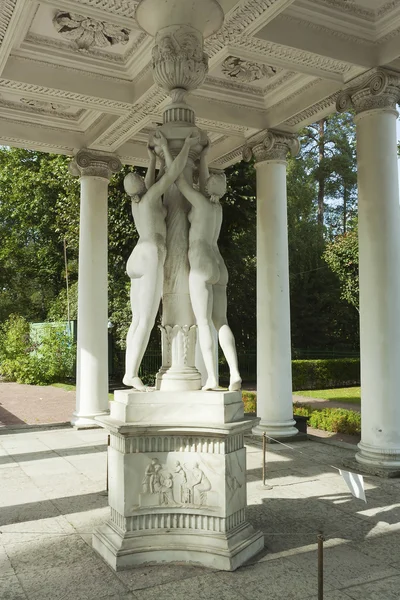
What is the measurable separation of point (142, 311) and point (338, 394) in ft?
73.4

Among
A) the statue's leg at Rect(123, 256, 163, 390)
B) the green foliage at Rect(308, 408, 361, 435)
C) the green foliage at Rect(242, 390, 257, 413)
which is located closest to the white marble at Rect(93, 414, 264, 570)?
the statue's leg at Rect(123, 256, 163, 390)

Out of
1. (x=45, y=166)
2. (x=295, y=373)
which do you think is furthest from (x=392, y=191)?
(x=45, y=166)

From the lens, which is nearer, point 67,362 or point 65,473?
point 65,473

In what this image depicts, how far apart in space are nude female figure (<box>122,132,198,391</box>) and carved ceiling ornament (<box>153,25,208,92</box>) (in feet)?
2.31

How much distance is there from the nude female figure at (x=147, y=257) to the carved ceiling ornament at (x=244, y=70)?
537 centimetres

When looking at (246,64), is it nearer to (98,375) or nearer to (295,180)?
(98,375)

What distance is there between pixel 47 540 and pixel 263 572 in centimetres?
261

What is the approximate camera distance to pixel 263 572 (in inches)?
215

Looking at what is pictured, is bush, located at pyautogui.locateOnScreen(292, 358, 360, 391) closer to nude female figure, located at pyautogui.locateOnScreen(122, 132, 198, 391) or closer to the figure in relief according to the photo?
nude female figure, located at pyautogui.locateOnScreen(122, 132, 198, 391)

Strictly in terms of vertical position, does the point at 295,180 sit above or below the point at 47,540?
above

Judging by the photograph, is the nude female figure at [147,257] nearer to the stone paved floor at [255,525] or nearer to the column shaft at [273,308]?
the stone paved floor at [255,525]

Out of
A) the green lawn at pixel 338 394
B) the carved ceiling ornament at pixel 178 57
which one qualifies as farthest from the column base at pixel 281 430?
the green lawn at pixel 338 394

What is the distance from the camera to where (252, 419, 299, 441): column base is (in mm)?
12239

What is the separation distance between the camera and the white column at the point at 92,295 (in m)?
14.2
